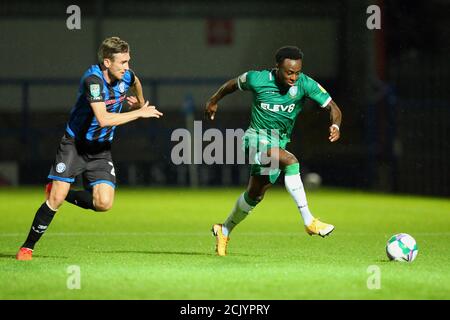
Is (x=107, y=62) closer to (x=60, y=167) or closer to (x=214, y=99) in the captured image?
(x=60, y=167)

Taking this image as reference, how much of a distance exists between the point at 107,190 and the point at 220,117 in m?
18.4

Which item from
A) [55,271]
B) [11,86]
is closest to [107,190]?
[55,271]

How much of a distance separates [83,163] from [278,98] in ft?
6.19

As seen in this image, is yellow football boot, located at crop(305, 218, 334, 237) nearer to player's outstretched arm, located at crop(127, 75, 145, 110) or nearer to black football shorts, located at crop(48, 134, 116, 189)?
black football shorts, located at crop(48, 134, 116, 189)

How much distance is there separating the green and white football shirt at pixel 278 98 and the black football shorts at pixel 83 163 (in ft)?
4.74

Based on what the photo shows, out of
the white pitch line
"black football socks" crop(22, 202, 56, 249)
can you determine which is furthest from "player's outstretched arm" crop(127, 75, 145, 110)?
the white pitch line

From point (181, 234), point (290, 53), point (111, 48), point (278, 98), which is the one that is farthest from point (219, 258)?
point (181, 234)

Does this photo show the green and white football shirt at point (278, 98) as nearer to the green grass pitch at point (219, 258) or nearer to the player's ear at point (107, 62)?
the green grass pitch at point (219, 258)

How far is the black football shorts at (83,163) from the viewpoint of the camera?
30.4ft

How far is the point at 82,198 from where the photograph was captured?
9.55 meters

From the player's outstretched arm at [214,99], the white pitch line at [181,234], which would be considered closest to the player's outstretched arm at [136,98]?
the player's outstretched arm at [214,99]

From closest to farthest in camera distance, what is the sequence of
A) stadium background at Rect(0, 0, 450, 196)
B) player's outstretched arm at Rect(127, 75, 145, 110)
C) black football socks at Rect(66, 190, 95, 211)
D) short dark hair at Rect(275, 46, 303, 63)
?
short dark hair at Rect(275, 46, 303, 63) → black football socks at Rect(66, 190, 95, 211) → player's outstretched arm at Rect(127, 75, 145, 110) → stadium background at Rect(0, 0, 450, 196)

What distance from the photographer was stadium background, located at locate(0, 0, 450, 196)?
22.9 meters
